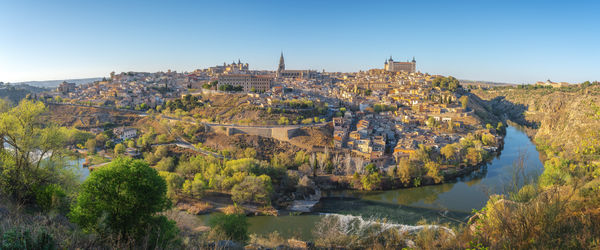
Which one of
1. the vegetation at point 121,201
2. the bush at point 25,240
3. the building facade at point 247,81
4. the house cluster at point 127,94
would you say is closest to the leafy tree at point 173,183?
the vegetation at point 121,201

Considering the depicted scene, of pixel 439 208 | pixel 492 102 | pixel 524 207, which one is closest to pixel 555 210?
pixel 524 207

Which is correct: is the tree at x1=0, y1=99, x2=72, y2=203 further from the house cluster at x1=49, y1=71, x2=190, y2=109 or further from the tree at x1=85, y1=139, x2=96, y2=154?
the house cluster at x1=49, y1=71, x2=190, y2=109

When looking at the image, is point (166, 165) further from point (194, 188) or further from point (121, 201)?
point (121, 201)

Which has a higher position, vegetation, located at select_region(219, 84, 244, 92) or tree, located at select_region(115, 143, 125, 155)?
vegetation, located at select_region(219, 84, 244, 92)

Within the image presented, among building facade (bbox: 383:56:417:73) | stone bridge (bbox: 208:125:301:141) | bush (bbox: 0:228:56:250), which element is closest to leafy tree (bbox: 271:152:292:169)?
stone bridge (bbox: 208:125:301:141)

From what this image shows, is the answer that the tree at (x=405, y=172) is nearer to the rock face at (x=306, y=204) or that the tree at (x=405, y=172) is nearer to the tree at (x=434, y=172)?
the tree at (x=434, y=172)

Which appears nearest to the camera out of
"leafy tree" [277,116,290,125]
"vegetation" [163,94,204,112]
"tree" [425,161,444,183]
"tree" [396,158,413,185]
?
"tree" [396,158,413,185]
